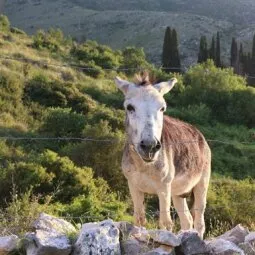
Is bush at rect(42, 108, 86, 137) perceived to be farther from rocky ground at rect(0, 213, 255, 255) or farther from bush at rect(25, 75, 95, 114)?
rocky ground at rect(0, 213, 255, 255)

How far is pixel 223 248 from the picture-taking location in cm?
548

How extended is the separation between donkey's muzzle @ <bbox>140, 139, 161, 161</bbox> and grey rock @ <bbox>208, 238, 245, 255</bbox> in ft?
3.44

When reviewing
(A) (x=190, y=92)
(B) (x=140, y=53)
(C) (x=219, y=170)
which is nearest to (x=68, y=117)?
(C) (x=219, y=170)

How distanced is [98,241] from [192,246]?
0.92 meters

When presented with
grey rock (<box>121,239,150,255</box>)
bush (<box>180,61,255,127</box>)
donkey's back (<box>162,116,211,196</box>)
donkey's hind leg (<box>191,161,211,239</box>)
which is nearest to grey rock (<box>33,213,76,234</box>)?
grey rock (<box>121,239,150,255</box>)

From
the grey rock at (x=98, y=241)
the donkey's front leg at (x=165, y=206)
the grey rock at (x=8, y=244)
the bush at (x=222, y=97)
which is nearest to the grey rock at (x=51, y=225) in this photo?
the grey rock at (x=8, y=244)

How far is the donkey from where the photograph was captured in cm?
596

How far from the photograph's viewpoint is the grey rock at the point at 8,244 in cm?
523

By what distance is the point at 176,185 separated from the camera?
23.6ft

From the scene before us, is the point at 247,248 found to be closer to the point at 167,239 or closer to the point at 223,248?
the point at 223,248

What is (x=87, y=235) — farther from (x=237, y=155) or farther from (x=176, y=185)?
(x=237, y=155)

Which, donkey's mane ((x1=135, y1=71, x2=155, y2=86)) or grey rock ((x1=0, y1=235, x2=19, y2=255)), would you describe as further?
donkey's mane ((x1=135, y1=71, x2=155, y2=86))

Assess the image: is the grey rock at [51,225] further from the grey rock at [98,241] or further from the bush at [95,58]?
the bush at [95,58]

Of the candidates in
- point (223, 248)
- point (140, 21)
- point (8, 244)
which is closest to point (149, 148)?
point (223, 248)
